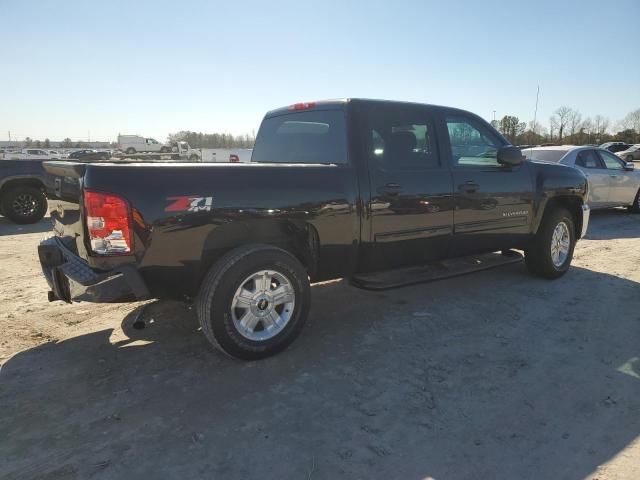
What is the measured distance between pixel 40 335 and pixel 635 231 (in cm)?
1004

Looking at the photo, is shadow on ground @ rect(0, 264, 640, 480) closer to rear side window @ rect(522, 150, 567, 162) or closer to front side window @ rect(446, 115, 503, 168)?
front side window @ rect(446, 115, 503, 168)

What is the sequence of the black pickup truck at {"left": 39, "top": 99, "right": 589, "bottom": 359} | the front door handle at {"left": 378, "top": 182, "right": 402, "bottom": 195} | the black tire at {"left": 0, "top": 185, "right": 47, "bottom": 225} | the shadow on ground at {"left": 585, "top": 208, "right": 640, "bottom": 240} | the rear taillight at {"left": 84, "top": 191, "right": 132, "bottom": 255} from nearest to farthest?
the rear taillight at {"left": 84, "top": 191, "right": 132, "bottom": 255}, the black pickup truck at {"left": 39, "top": 99, "right": 589, "bottom": 359}, the front door handle at {"left": 378, "top": 182, "right": 402, "bottom": 195}, the shadow on ground at {"left": 585, "top": 208, "right": 640, "bottom": 240}, the black tire at {"left": 0, "top": 185, "right": 47, "bottom": 225}

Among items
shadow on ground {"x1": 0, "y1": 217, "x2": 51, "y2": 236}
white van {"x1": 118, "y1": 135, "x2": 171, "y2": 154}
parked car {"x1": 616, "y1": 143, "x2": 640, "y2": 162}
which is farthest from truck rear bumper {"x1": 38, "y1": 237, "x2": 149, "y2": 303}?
white van {"x1": 118, "y1": 135, "x2": 171, "y2": 154}

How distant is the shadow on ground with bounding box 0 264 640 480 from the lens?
2355 millimetres

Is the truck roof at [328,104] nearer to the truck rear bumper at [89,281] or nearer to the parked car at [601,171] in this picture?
the truck rear bumper at [89,281]

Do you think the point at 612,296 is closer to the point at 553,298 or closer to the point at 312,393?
the point at 553,298

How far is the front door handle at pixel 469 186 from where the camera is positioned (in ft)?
14.7

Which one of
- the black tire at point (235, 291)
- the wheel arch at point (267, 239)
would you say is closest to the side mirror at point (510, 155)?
the wheel arch at point (267, 239)

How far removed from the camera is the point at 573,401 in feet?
9.63

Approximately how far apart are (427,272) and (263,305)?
182cm

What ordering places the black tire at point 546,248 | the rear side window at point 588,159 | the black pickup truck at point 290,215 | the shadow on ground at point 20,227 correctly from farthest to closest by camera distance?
A: the rear side window at point 588,159 < the shadow on ground at point 20,227 < the black tire at point 546,248 < the black pickup truck at point 290,215

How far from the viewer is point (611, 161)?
10.4 meters

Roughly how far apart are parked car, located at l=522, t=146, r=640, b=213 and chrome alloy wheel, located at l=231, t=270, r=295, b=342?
7.93 meters

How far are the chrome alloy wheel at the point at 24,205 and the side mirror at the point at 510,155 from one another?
9.38 meters
